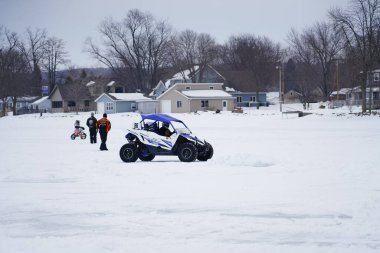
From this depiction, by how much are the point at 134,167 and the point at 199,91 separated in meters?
65.3

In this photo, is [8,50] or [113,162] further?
[8,50]

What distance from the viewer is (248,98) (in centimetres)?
9312

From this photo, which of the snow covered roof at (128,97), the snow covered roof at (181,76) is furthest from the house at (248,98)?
the snow covered roof at (128,97)

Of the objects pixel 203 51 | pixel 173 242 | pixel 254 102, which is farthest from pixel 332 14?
pixel 173 242

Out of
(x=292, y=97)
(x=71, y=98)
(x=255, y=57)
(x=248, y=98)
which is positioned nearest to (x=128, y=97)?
(x=71, y=98)

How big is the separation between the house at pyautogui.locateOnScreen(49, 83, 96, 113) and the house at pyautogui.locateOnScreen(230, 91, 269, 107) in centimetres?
2669

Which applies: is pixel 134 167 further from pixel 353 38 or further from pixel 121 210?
pixel 353 38

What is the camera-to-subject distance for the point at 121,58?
99.2m

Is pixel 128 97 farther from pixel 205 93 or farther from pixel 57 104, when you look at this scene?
pixel 57 104

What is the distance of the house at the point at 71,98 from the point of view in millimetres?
95812

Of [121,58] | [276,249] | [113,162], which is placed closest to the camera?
[276,249]

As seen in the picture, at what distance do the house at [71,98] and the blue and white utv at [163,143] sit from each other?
7747 cm

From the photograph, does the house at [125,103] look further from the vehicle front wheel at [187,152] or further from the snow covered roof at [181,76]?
the vehicle front wheel at [187,152]

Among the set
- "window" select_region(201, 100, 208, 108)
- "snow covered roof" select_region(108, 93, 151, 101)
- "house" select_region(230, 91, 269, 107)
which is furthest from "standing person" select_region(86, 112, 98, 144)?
"house" select_region(230, 91, 269, 107)
